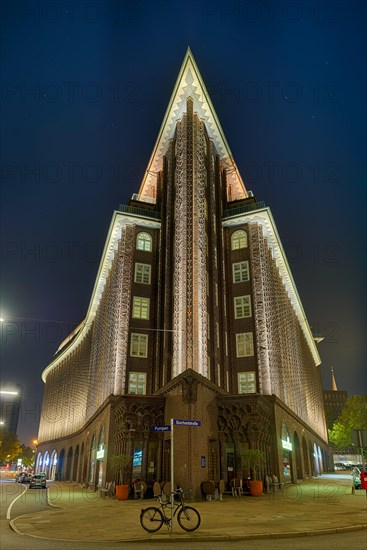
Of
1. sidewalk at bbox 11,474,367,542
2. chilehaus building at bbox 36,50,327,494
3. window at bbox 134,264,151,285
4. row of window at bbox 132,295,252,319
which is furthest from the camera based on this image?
window at bbox 134,264,151,285

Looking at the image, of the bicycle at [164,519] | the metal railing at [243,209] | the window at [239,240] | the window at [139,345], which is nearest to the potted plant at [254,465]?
the window at [139,345]

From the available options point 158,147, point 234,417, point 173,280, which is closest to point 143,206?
point 158,147

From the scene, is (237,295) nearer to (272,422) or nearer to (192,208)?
(192,208)

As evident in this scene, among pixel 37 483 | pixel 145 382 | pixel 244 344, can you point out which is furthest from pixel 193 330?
pixel 37 483

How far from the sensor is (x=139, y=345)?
36.6 meters

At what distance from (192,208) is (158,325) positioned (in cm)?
1077

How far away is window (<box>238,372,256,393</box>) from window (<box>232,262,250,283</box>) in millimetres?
8692

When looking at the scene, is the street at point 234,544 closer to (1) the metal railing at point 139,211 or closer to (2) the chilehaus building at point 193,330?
(2) the chilehaus building at point 193,330

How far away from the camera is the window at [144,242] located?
41281mm

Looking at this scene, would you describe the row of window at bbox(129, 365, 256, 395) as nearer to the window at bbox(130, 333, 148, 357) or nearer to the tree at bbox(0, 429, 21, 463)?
the window at bbox(130, 333, 148, 357)

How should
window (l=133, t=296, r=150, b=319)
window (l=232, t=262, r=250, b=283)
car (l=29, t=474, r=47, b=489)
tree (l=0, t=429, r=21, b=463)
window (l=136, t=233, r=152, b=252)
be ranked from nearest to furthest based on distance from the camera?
window (l=133, t=296, r=150, b=319) < window (l=232, t=262, r=250, b=283) < window (l=136, t=233, r=152, b=252) < car (l=29, t=474, r=47, b=489) < tree (l=0, t=429, r=21, b=463)

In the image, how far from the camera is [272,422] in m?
32.8

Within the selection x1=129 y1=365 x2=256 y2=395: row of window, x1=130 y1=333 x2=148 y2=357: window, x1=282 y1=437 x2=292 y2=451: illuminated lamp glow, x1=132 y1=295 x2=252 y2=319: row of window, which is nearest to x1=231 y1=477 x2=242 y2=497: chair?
x1=282 y1=437 x2=292 y2=451: illuminated lamp glow

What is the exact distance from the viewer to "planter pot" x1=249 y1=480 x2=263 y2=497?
88.1 ft
